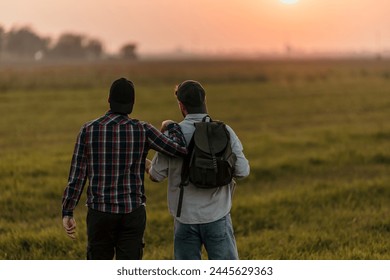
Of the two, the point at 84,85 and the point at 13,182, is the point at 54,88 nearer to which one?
the point at 84,85

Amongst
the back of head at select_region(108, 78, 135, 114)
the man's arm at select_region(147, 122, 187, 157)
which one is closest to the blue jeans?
the man's arm at select_region(147, 122, 187, 157)

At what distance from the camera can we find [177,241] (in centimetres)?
407

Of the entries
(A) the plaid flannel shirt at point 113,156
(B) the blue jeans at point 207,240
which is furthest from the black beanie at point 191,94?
(B) the blue jeans at point 207,240

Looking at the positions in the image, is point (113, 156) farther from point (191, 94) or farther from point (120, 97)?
point (191, 94)

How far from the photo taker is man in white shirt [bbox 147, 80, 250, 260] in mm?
3949

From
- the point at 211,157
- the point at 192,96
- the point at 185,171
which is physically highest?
the point at 192,96

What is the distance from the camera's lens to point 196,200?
3963 millimetres

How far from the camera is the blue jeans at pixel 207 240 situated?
3988mm

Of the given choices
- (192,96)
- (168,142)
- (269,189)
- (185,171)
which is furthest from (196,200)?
(269,189)

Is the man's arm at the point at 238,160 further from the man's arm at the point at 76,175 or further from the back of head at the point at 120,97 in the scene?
the man's arm at the point at 76,175

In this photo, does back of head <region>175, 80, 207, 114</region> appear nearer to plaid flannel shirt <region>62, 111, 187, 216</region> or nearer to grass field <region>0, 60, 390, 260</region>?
plaid flannel shirt <region>62, 111, 187, 216</region>

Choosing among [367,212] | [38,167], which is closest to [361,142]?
[367,212]

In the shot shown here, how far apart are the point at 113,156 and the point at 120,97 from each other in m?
0.40
